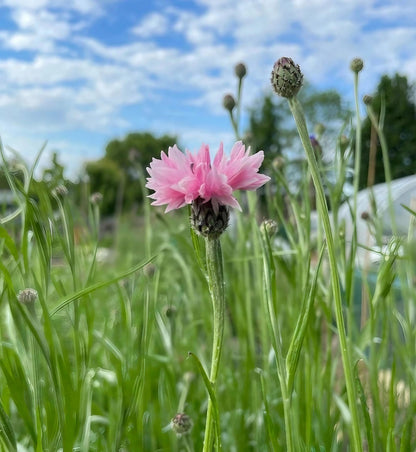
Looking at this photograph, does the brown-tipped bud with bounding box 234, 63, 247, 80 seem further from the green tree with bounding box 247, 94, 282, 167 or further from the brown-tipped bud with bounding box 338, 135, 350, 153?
the green tree with bounding box 247, 94, 282, 167

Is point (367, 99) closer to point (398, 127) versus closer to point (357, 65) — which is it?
point (357, 65)

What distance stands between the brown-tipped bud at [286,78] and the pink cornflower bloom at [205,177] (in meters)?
0.05

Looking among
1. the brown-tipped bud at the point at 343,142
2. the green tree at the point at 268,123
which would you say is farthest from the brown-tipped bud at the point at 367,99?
the green tree at the point at 268,123

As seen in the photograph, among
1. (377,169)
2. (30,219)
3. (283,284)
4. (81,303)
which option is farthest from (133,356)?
(377,169)

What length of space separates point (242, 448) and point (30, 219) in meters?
0.57

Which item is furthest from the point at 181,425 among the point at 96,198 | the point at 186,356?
the point at 96,198

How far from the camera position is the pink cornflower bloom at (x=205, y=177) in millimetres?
413

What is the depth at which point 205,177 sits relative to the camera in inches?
16.2

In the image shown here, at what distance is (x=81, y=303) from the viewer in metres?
0.73

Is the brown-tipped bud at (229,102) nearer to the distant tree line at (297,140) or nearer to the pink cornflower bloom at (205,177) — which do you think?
the pink cornflower bloom at (205,177)

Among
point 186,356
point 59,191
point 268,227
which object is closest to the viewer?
point 268,227

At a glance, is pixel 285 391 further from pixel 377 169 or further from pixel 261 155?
pixel 377 169

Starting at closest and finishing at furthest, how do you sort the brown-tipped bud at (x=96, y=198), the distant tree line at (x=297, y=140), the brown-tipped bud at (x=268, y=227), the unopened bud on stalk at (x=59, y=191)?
the brown-tipped bud at (x=268, y=227), the unopened bud on stalk at (x=59, y=191), the brown-tipped bud at (x=96, y=198), the distant tree line at (x=297, y=140)

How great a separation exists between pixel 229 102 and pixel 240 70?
5 centimetres
